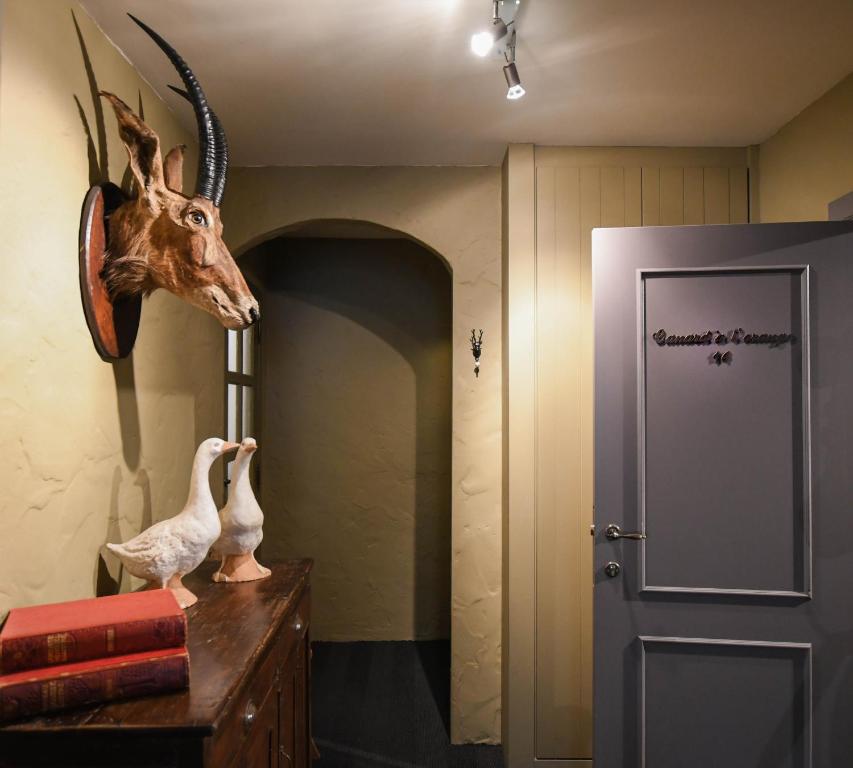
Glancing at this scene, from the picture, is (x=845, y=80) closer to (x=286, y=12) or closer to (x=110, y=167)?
(x=286, y=12)

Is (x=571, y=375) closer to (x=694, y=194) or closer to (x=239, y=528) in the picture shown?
(x=694, y=194)

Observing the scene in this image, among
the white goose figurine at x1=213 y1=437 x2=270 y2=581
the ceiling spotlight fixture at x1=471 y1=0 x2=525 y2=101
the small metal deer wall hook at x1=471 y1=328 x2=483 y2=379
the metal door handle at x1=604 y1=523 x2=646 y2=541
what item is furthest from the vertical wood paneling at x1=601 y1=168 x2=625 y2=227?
the white goose figurine at x1=213 y1=437 x2=270 y2=581

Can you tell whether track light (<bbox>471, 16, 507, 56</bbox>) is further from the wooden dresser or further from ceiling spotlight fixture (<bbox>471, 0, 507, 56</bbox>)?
the wooden dresser

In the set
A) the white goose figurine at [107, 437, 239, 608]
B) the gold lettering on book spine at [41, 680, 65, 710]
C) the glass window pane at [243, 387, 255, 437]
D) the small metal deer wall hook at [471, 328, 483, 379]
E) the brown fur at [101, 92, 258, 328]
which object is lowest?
the gold lettering on book spine at [41, 680, 65, 710]

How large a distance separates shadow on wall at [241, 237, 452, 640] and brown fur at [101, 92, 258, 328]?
221cm

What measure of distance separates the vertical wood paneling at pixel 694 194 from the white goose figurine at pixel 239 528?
1.98 meters

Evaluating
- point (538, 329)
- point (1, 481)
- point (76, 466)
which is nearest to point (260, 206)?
point (538, 329)

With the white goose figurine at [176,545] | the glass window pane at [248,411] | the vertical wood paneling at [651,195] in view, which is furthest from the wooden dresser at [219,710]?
the vertical wood paneling at [651,195]

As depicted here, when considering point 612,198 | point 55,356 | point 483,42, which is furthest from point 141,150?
point 612,198

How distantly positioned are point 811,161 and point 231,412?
271 centimetres

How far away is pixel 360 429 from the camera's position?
13.1ft

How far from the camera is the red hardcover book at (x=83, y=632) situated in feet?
3.69

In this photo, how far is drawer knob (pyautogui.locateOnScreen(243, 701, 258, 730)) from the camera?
4.42 ft

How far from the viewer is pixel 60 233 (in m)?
1.57
